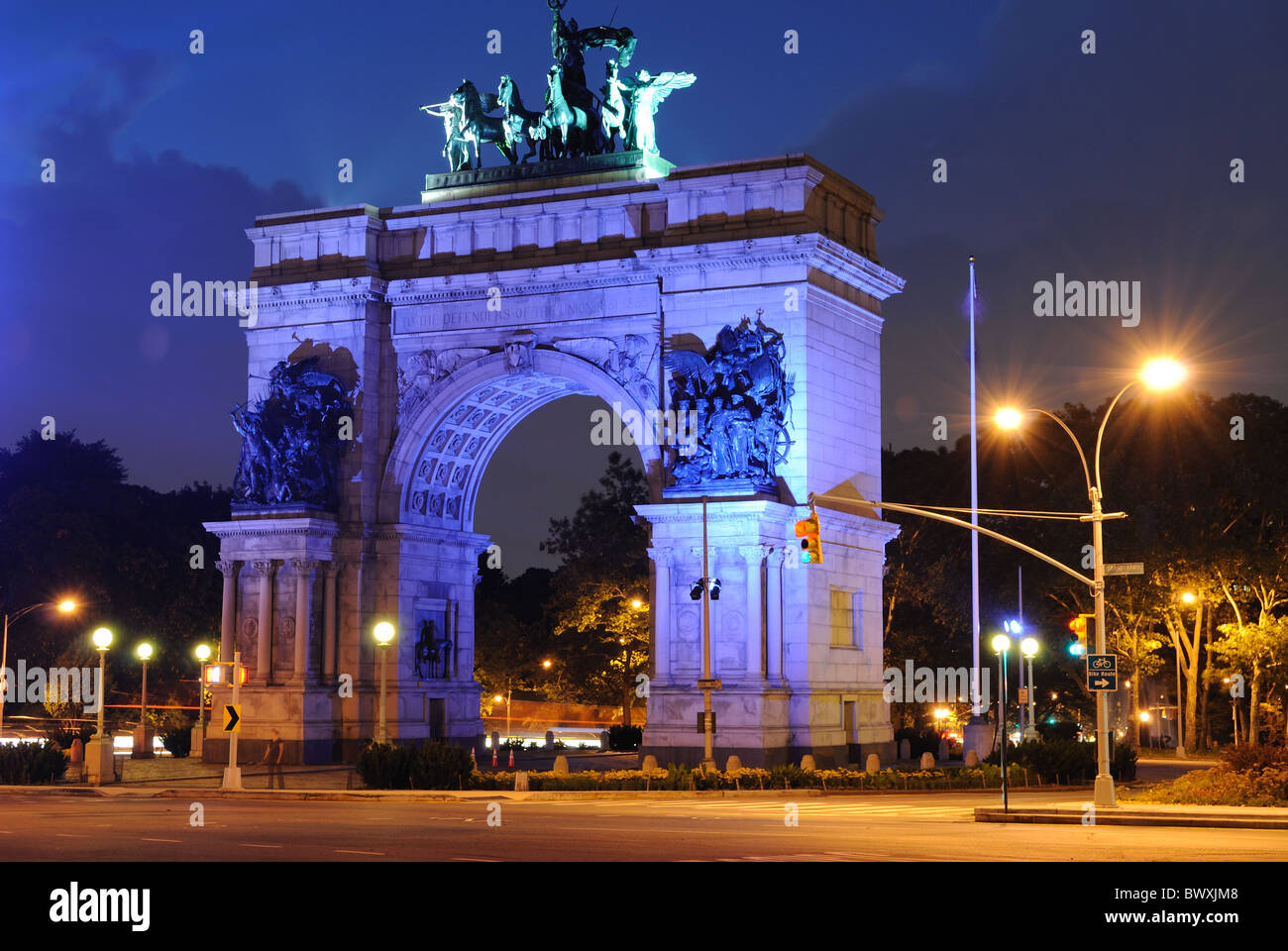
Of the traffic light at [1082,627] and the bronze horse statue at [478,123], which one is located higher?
the bronze horse statue at [478,123]

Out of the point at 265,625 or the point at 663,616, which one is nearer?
the point at 663,616

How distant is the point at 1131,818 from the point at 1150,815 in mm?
508

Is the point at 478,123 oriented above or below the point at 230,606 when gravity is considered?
above

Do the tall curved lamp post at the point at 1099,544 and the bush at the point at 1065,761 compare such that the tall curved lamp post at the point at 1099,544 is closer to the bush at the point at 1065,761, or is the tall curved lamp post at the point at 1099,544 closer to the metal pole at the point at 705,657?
the bush at the point at 1065,761

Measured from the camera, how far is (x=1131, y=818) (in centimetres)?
3209

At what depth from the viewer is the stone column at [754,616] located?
4881 cm

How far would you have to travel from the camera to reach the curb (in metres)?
30.6

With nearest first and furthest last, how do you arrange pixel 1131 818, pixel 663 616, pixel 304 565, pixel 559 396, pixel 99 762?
pixel 1131 818 < pixel 99 762 < pixel 663 616 < pixel 304 565 < pixel 559 396

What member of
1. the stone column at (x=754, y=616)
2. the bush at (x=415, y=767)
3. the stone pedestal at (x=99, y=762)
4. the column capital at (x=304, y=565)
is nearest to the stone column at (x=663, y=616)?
the stone column at (x=754, y=616)

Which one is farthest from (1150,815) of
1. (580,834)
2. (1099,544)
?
(580,834)

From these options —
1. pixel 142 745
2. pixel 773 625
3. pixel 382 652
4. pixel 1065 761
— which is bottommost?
pixel 142 745

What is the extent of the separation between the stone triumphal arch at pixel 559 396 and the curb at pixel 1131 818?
1538 centimetres

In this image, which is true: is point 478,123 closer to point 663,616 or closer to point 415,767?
point 663,616

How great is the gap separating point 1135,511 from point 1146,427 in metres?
8.75
